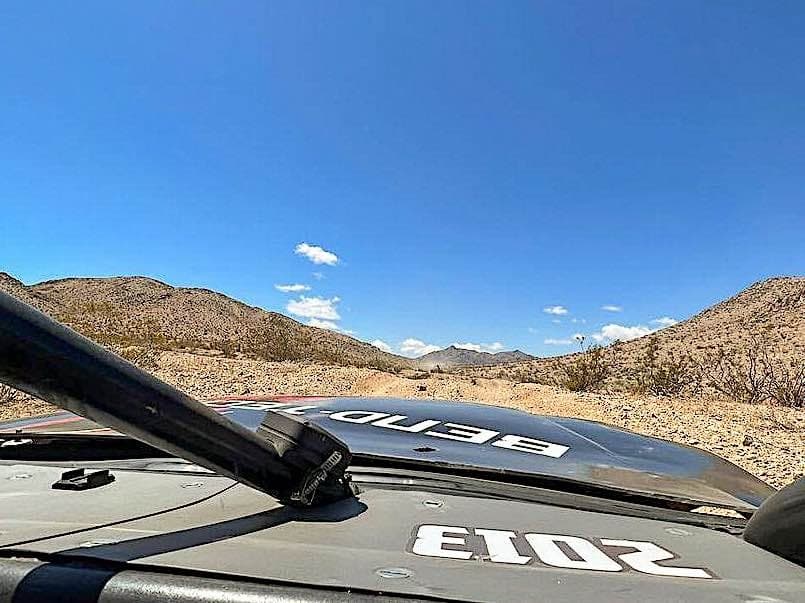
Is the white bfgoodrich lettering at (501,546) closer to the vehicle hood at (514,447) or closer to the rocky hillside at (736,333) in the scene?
the vehicle hood at (514,447)

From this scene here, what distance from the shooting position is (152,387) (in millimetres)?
1040

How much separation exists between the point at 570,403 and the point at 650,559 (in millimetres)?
16882

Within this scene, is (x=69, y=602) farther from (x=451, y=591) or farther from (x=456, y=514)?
(x=456, y=514)

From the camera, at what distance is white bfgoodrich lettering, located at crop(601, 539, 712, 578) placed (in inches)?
39.3

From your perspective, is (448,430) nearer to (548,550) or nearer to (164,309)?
(548,550)

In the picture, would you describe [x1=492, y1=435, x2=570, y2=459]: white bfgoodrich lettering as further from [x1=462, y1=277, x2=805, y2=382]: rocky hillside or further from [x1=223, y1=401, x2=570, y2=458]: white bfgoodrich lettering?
[x1=462, y1=277, x2=805, y2=382]: rocky hillside

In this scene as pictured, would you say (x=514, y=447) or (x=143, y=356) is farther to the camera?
(x=143, y=356)

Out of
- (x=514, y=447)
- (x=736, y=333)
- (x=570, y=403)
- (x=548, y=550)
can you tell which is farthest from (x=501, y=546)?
(x=736, y=333)

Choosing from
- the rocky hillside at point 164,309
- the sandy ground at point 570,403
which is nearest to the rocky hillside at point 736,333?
the sandy ground at point 570,403

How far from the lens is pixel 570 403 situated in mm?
17328

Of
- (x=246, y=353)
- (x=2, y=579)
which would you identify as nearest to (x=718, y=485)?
(x=2, y=579)

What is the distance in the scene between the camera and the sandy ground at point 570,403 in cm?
1022

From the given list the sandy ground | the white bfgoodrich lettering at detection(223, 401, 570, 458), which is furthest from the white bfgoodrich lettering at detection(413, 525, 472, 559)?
the sandy ground

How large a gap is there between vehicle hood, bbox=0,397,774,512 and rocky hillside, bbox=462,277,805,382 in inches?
1155
